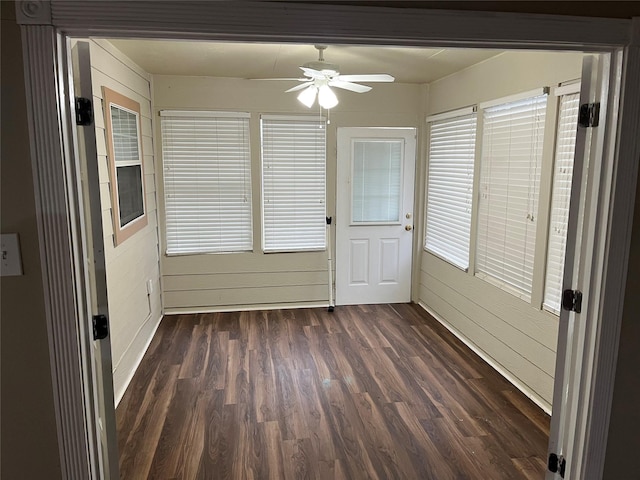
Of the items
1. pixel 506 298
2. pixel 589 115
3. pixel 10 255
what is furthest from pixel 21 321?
pixel 506 298

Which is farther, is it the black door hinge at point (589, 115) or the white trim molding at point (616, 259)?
the black door hinge at point (589, 115)

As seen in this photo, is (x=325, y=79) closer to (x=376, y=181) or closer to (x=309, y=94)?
(x=309, y=94)

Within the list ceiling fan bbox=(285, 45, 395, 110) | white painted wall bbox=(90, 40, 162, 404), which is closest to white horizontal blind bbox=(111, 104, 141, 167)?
white painted wall bbox=(90, 40, 162, 404)

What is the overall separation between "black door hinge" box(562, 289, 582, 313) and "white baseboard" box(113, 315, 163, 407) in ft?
8.14

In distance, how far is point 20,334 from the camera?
1.42 metres

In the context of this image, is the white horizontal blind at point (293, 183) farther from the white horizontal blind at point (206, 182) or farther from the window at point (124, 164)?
the window at point (124, 164)

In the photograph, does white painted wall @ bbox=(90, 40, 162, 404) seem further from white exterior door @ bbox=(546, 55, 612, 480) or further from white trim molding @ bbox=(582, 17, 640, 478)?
white trim molding @ bbox=(582, 17, 640, 478)

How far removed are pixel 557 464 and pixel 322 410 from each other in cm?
146

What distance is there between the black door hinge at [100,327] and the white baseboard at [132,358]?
4.47 ft

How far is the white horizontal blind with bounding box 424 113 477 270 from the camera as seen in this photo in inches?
156

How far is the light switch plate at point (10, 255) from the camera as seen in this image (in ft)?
4.52

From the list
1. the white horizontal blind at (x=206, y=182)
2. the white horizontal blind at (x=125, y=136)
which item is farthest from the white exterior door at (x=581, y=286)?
the white horizontal blind at (x=206, y=182)

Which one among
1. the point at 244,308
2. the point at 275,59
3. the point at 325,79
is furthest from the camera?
the point at 244,308

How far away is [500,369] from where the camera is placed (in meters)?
3.49
